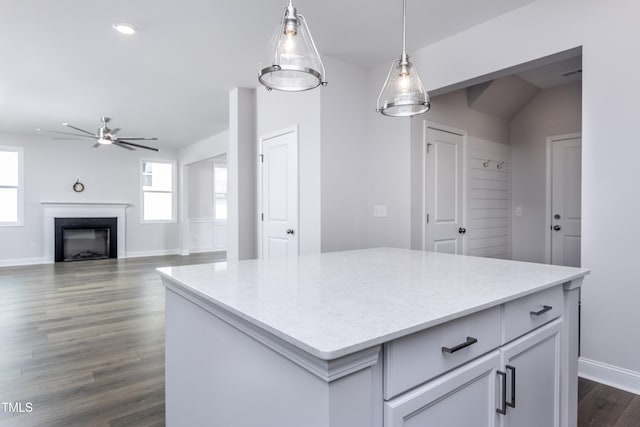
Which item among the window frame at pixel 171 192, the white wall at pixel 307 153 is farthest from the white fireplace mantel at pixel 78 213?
the white wall at pixel 307 153

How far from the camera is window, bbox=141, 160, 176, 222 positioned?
28.6 feet

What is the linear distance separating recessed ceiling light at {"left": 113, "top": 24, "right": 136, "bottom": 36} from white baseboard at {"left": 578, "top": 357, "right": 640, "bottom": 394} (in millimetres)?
4306

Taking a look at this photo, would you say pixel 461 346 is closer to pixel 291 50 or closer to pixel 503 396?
pixel 503 396

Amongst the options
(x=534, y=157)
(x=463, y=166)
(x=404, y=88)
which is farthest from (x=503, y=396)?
(x=534, y=157)

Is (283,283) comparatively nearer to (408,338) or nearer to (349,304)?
(349,304)

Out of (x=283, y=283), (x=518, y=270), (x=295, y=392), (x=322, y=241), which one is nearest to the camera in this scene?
(x=295, y=392)

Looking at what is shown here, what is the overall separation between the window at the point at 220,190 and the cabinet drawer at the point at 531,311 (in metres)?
8.99

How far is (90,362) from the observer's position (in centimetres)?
263

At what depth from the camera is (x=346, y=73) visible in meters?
3.79

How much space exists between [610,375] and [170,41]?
4.33 metres

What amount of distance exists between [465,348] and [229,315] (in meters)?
0.68

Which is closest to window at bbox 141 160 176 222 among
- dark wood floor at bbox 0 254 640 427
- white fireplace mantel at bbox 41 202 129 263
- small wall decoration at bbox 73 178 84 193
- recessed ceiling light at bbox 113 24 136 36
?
white fireplace mantel at bbox 41 202 129 263

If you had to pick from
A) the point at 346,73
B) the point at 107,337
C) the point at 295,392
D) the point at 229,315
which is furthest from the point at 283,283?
the point at 346,73

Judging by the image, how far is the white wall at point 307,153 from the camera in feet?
11.8
